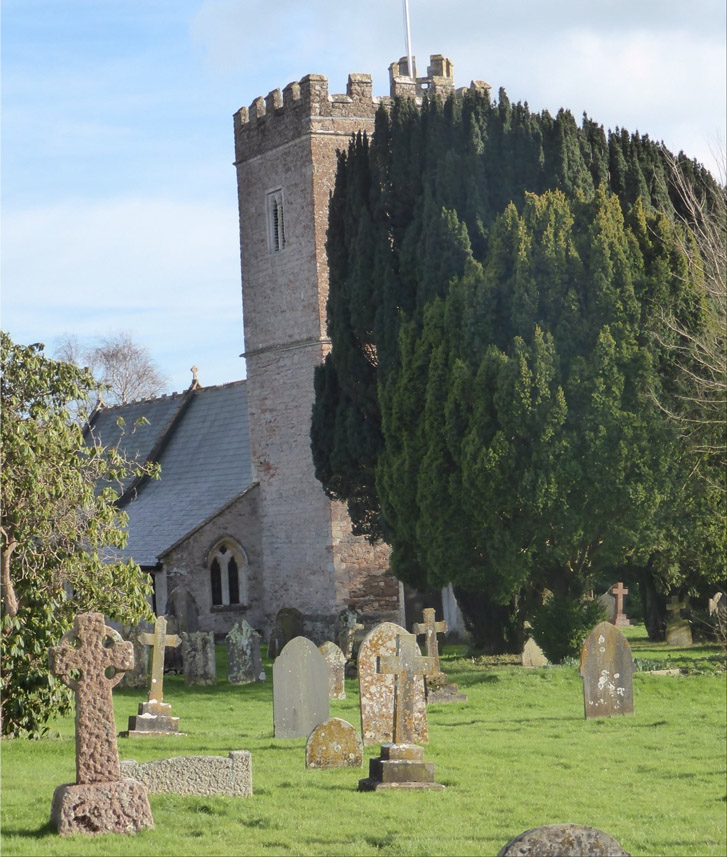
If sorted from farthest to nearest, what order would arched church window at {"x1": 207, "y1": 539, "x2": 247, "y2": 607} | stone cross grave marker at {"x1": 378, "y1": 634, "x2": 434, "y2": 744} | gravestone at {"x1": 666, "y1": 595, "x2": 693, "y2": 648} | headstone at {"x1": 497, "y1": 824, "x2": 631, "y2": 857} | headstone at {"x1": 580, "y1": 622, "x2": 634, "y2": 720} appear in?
1. arched church window at {"x1": 207, "y1": 539, "x2": 247, "y2": 607}
2. gravestone at {"x1": 666, "y1": 595, "x2": 693, "y2": 648}
3. headstone at {"x1": 580, "y1": 622, "x2": 634, "y2": 720}
4. stone cross grave marker at {"x1": 378, "y1": 634, "x2": 434, "y2": 744}
5. headstone at {"x1": 497, "y1": 824, "x2": 631, "y2": 857}

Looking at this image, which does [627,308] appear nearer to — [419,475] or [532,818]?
[419,475]

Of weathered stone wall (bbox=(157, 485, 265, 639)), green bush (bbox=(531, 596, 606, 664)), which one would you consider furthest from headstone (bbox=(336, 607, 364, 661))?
green bush (bbox=(531, 596, 606, 664))

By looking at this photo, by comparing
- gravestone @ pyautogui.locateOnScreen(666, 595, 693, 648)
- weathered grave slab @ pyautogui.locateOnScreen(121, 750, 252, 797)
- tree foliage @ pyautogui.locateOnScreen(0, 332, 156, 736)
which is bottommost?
weathered grave slab @ pyautogui.locateOnScreen(121, 750, 252, 797)

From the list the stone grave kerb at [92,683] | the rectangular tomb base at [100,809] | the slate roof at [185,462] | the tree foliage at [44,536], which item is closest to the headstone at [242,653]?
the slate roof at [185,462]

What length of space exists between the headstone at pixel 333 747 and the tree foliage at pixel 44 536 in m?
2.98

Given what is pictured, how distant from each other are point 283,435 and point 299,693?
14801mm

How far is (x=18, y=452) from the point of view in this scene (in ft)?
41.2

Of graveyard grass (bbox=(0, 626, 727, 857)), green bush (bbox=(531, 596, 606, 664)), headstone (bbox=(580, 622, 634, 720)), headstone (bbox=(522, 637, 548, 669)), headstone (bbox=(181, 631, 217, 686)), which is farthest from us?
headstone (bbox=(181, 631, 217, 686))

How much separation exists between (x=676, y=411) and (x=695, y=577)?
4.20 metres

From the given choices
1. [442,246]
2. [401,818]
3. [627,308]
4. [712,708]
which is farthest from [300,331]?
[401,818]

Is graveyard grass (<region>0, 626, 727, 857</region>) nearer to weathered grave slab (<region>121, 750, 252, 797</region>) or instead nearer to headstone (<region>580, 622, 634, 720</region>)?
weathered grave slab (<region>121, 750, 252, 797</region>)

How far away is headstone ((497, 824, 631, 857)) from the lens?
4.43m

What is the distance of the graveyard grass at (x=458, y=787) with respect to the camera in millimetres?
8234

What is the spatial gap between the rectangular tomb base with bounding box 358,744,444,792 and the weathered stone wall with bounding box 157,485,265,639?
57.1ft
